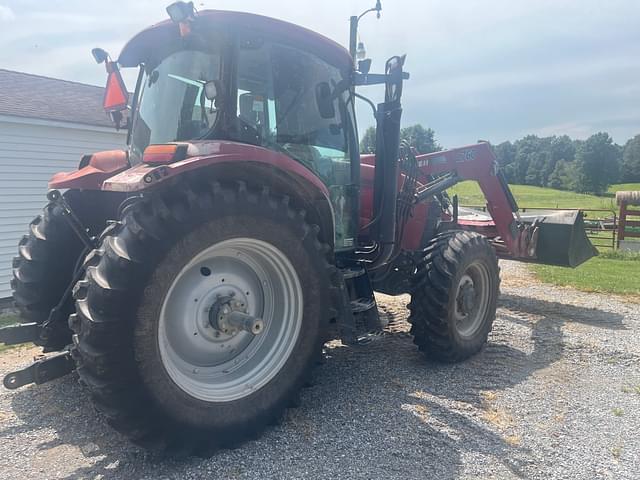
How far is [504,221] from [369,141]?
2.71m

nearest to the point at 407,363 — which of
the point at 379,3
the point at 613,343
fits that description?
the point at 613,343

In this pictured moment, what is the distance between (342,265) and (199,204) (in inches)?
71.2

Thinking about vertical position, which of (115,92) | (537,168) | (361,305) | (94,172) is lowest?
(361,305)

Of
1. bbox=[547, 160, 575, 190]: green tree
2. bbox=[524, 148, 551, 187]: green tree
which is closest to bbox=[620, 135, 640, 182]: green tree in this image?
bbox=[547, 160, 575, 190]: green tree

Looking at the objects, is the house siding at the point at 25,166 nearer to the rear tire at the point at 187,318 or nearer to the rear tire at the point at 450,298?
the rear tire at the point at 187,318

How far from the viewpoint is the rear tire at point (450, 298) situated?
4.52m

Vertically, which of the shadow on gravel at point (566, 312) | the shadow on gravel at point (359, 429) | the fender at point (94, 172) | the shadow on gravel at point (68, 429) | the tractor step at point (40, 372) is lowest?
the shadow on gravel at point (68, 429)

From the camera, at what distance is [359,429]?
3414mm

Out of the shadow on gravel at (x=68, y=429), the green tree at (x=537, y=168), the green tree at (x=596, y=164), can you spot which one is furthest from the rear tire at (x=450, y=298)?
the green tree at (x=537, y=168)

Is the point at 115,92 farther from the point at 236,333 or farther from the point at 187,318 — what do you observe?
the point at 236,333

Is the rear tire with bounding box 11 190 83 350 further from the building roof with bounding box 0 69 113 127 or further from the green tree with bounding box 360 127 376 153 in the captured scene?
the building roof with bounding box 0 69 113 127

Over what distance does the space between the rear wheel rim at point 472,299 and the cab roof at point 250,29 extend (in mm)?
2267

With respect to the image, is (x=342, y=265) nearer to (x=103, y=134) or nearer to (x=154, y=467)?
(x=154, y=467)

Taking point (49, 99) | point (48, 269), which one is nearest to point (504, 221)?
point (48, 269)
